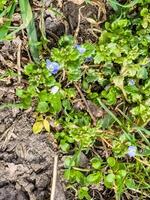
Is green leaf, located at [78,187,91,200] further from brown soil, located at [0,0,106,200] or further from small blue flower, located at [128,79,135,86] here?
small blue flower, located at [128,79,135,86]

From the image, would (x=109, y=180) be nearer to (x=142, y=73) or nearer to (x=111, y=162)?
(x=111, y=162)

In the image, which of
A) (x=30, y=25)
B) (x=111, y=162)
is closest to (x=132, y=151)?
(x=111, y=162)

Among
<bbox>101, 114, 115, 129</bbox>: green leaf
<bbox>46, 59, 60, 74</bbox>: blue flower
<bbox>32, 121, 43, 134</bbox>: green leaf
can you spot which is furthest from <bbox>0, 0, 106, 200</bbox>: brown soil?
<bbox>101, 114, 115, 129</bbox>: green leaf

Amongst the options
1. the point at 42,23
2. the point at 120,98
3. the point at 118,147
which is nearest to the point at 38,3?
the point at 42,23

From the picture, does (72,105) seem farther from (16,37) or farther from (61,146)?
(16,37)

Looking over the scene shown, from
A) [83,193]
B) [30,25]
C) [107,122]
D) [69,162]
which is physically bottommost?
[83,193]

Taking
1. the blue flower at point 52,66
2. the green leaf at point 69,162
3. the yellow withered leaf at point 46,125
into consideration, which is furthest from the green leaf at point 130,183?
the blue flower at point 52,66
